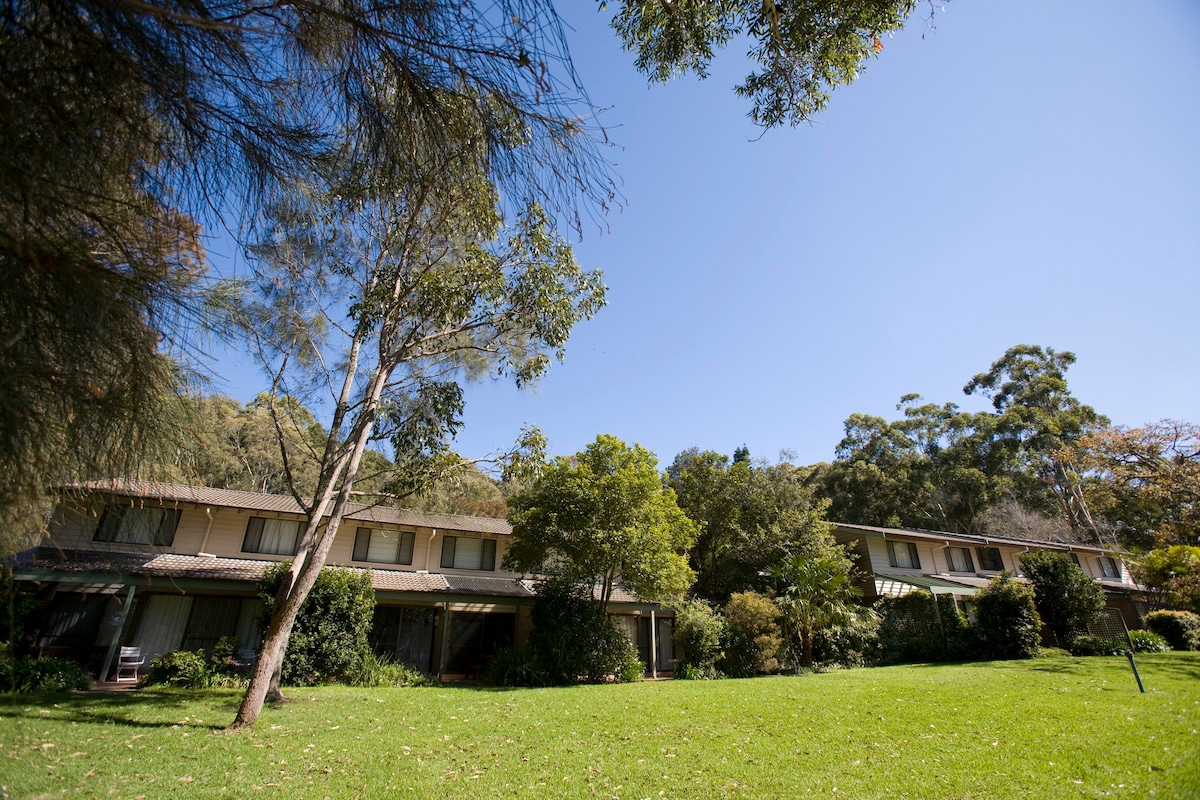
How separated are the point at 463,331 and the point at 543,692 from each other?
8.71 metres

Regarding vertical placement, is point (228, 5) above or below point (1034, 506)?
below

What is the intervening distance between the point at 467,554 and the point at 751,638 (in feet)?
34.8

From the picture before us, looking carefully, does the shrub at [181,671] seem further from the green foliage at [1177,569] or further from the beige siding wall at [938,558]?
the green foliage at [1177,569]

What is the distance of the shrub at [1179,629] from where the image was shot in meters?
19.1

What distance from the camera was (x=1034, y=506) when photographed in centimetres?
3438

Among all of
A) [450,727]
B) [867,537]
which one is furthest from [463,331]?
[867,537]

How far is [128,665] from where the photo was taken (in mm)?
13445

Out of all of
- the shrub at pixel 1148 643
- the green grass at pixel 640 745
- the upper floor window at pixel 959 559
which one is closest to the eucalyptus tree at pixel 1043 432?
the upper floor window at pixel 959 559

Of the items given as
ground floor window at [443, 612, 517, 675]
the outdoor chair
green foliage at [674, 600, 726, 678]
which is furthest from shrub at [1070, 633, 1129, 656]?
the outdoor chair

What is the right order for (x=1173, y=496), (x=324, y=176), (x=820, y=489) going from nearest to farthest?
(x=324, y=176), (x=1173, y=496), (x=820, y=489)

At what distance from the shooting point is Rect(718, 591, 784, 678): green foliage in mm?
17344

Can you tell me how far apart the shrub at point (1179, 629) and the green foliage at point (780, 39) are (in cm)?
Answer: 2529

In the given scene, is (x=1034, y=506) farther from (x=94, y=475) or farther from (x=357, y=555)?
(x=94, y=475)

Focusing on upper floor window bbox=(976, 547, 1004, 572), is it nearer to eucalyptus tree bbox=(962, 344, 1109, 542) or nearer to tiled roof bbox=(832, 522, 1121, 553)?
tiled roof bbox=(832, 522, 1121, 553)
